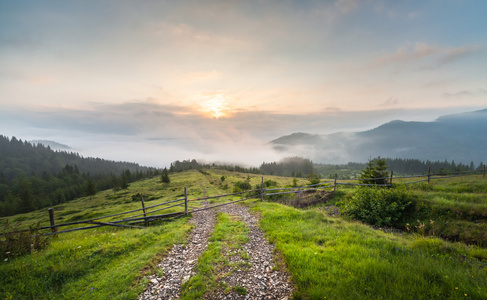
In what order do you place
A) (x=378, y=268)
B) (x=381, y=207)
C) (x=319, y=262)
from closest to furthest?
1. (x=378, y=268)
2. (x=319, y=262)
3. (x=381, y=207)

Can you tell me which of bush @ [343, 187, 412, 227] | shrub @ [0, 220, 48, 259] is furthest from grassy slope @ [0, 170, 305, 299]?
bush @ [343, 187, 412, 227]

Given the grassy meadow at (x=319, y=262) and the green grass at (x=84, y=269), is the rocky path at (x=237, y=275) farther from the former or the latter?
the green grass at (x=84, y=269)

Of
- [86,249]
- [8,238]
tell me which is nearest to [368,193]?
[86,249]

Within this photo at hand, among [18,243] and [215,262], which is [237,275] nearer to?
[215,262]

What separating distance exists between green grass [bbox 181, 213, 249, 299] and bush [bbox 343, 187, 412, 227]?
29.4ft

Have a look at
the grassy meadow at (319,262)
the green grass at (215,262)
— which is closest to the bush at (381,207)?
the grassy meadow at (319,262)

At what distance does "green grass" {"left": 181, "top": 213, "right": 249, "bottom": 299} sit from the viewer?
6175mm

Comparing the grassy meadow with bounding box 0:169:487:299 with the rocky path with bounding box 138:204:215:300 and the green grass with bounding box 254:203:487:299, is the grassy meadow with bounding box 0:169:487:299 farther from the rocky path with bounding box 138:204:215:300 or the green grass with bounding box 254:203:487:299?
the rocky path with bounding box 138:204:215:300

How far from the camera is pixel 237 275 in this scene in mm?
6844

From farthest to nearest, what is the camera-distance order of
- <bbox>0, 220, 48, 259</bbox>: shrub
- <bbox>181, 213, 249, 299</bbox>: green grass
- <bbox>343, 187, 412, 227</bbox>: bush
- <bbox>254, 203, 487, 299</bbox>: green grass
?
<bbox>343, 187, 412, 227</bbox>: bush < <bbox>0, 220, 48, 259</bbox>: shrub < <bbox>181, 213, 249, 299</bbox>: green grass < <bbox>254, 203, 487, 299</bbox>: green grass

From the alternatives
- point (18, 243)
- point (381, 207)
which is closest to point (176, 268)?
point (18, 243)

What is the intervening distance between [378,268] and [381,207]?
893cm

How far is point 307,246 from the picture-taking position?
8.33m

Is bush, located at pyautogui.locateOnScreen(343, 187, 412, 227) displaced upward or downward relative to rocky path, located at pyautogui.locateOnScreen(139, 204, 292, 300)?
upward
